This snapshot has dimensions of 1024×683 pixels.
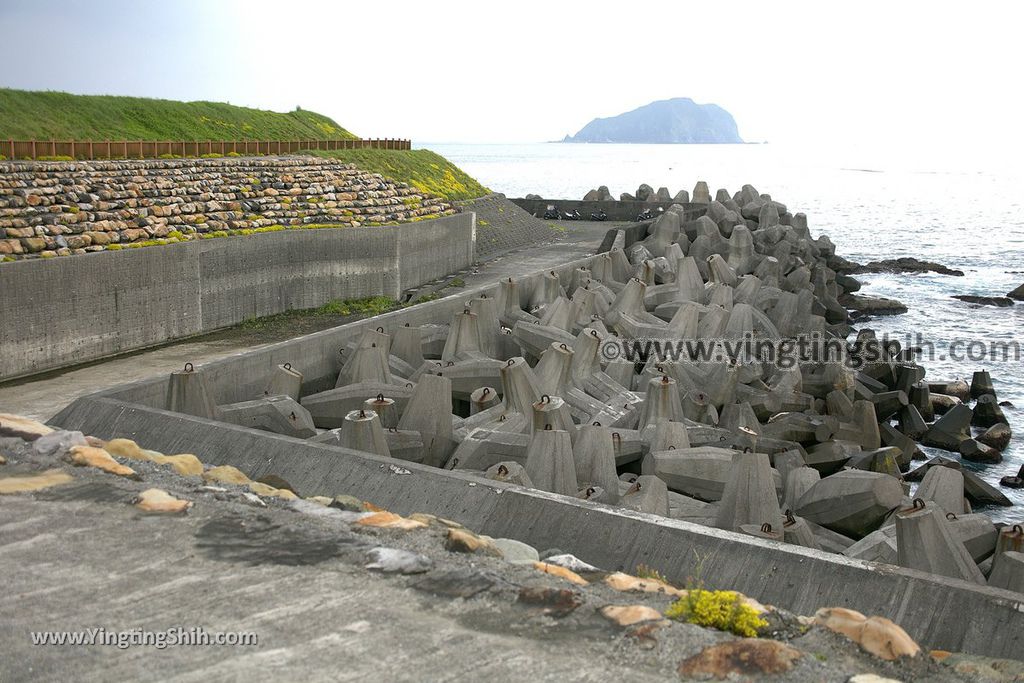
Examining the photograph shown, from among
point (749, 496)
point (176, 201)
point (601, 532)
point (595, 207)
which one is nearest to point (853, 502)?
point (749, 496)

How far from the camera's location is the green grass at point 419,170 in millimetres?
22000

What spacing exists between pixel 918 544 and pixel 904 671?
2530mm

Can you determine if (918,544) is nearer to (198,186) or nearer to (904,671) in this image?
(904,671)

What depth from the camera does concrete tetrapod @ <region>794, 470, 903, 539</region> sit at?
25.8 ft

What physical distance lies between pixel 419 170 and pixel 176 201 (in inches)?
411

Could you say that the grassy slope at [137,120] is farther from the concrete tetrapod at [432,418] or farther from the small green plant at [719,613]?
the small green plant at [719,613]

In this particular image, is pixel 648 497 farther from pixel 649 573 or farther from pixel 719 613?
pixel 719 613

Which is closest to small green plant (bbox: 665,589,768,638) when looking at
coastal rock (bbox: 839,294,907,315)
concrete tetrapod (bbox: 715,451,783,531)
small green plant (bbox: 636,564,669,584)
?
small green plant (bbox: 636,564,669,584)

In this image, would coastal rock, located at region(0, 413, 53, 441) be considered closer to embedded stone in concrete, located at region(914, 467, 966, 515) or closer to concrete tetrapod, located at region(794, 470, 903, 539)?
concrete tetrapod, located at region(794, 470, 903, 539)

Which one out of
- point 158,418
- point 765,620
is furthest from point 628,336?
point 765,620

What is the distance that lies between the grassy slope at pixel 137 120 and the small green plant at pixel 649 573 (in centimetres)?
1585

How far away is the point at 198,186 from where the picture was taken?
51.6ft

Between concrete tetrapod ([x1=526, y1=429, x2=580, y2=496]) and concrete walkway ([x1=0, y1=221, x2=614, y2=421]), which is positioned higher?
concrete tetrapod ([x1=526, y1=429, x2=580, y2=496])

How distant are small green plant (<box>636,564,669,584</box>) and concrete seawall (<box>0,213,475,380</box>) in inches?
320
